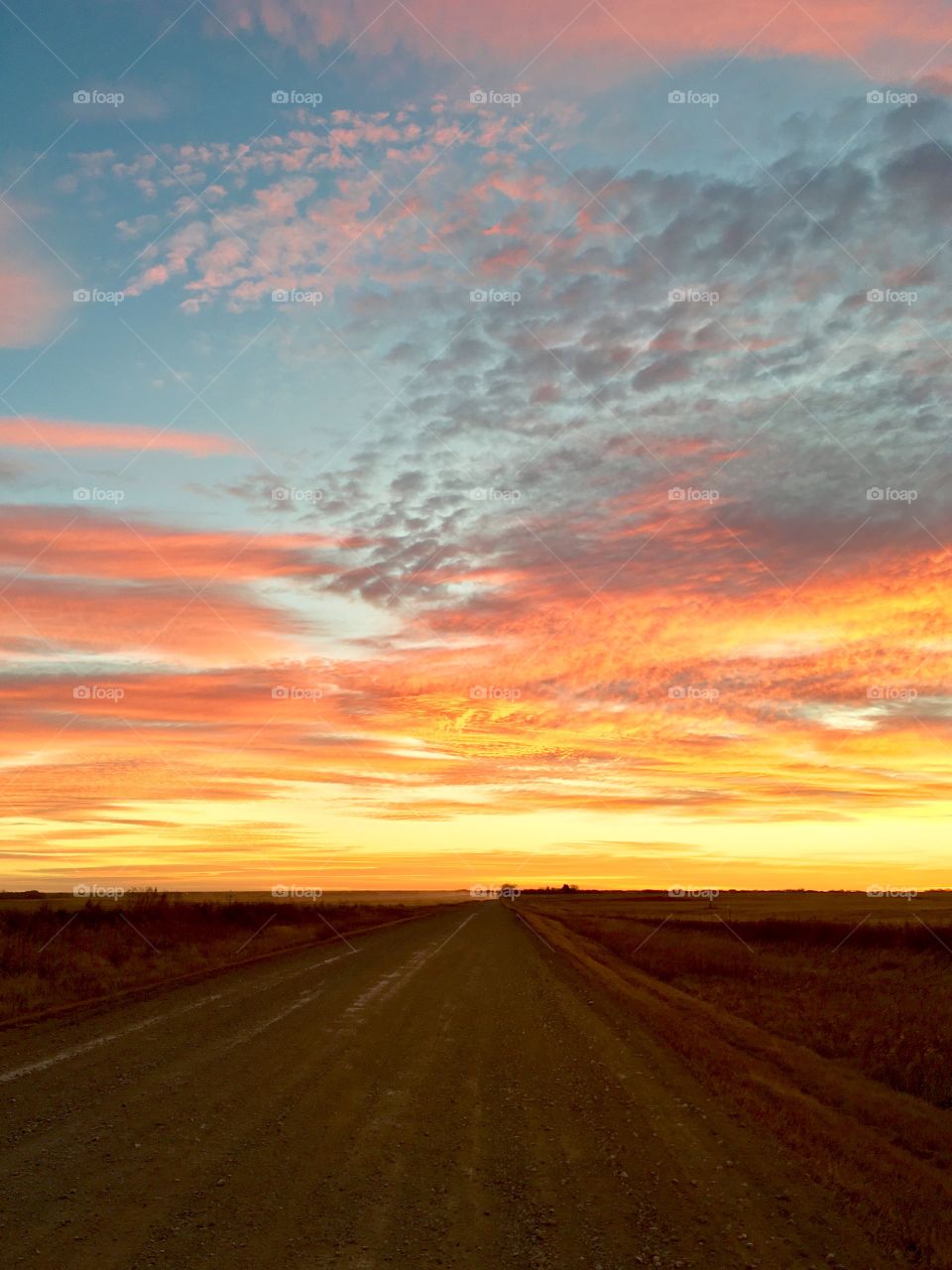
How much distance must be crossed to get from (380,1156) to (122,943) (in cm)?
2363

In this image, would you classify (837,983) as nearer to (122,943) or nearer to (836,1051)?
(836,1051)

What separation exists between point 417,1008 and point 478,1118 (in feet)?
26.0

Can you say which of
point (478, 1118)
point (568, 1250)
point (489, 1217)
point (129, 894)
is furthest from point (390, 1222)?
point (129, 894)

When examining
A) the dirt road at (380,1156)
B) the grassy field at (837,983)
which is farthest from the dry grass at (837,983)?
the dirt road at (380,1156)

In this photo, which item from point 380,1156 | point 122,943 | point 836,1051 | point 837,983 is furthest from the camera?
point 122,943

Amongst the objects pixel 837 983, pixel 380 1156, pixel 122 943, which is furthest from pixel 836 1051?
pixel 122 943

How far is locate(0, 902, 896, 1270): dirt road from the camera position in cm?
571

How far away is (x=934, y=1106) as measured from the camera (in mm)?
11531

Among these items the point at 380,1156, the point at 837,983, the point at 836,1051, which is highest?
the point at 380,1156

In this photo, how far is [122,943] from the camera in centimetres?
2831

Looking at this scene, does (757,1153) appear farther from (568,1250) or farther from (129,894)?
(129,894)

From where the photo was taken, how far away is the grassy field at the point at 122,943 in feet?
60.8

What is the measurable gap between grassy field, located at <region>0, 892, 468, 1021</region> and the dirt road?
5462 millimetres

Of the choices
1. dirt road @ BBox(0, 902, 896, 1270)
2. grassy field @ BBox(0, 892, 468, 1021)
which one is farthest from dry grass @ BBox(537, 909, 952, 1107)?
grassy field @ BBox(0, 892, 468, 1021)
